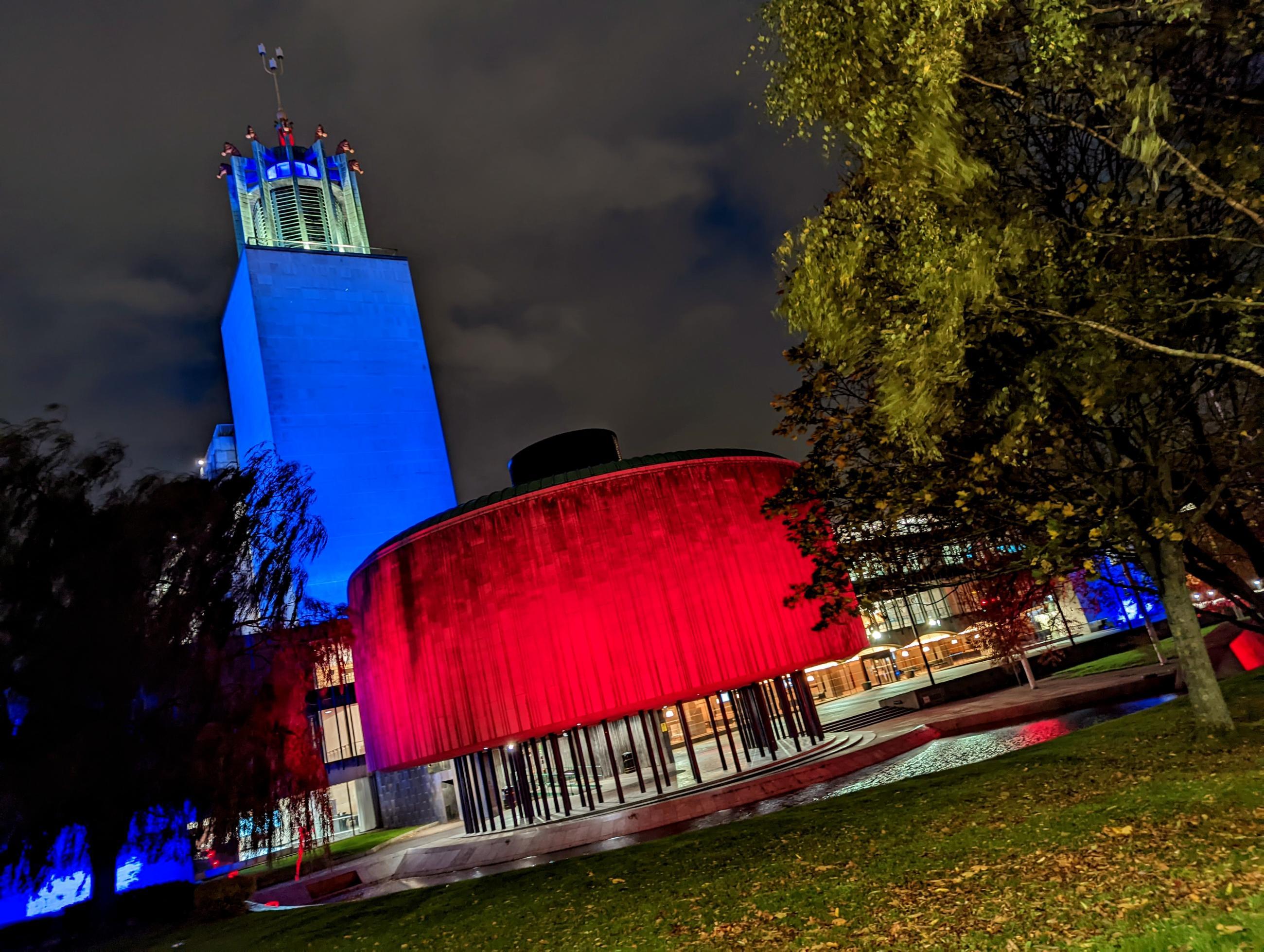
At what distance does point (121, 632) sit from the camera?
13641mm

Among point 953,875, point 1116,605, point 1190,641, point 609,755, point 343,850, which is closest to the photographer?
point 953,875

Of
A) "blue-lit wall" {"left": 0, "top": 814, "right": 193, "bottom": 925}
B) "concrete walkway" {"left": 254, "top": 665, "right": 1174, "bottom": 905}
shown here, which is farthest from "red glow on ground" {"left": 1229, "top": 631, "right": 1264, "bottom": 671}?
"blue-lit wall" {"left": 0, "top": 814, "right": 193, "bottom": 925}

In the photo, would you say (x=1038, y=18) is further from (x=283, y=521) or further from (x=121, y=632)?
(x=283, y=521)

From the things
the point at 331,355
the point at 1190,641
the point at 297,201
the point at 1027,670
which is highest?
the point at 297,201

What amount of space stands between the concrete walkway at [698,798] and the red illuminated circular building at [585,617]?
3.74 ft

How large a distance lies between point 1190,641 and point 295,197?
195 ft

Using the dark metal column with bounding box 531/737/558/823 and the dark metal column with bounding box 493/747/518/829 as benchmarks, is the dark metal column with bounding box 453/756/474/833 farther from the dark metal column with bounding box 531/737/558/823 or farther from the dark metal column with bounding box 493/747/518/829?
the dark metal column with bounding box 531/737/558/823

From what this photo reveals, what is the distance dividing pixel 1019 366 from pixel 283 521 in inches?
648

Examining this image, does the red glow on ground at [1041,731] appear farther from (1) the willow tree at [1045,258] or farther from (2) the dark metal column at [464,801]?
(2) the dark metal column at [464,801]

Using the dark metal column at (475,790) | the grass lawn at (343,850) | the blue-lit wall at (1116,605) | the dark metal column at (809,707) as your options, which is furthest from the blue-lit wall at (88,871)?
the blue-lit wall at (1116,605)

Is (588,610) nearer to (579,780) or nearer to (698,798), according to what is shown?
(698,798)

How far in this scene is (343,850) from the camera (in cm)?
3016

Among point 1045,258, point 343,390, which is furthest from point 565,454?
point 343,390

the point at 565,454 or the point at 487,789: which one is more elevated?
the point at 565,454
